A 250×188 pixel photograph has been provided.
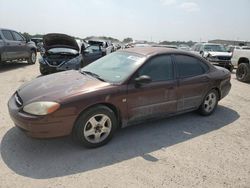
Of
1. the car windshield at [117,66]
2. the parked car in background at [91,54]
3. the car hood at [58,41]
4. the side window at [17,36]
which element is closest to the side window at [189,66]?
the car windshield at [117,66]

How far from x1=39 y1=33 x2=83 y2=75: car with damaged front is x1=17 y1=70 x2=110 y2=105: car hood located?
4.24 meters

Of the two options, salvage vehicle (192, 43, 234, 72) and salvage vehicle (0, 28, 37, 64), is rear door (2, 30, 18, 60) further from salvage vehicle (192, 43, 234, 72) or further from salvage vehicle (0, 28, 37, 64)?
salvage vehicle (192, 43, 234, 72)

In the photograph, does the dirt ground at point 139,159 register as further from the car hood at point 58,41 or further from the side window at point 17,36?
the side window at point 17,36

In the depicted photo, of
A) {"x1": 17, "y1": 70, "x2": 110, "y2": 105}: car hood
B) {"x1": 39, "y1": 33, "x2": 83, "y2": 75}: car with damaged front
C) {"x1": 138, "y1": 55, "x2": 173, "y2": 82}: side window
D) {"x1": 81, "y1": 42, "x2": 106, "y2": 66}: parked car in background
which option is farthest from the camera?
{"x1": 81, "y1": 42, "x2": 106, "y2": 66}: parked car in background

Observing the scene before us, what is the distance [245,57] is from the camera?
10422mm

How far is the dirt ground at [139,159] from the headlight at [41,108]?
0.65 meters

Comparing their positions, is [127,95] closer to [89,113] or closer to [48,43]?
[89,113]

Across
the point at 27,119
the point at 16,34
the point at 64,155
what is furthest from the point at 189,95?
the point at 16,34

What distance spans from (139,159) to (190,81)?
6.95ft

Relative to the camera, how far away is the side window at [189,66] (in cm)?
482

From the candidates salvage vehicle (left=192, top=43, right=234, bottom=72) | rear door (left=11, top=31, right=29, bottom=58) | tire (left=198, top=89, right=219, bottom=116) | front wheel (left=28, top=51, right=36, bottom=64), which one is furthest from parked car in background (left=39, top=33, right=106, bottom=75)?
salvage vehicle (left=192, top=43, right=234, bottom=72)

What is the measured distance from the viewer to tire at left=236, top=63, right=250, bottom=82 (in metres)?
10.1

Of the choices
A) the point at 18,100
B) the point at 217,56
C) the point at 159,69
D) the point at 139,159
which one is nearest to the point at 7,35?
the point at 18,100

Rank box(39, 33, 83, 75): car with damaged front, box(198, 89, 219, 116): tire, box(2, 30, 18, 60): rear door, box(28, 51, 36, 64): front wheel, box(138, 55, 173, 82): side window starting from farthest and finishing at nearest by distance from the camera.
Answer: box(28, 51, 36, 64): front wheel < box(2, 30, 18, 60): rear door < box(39, 33, 83, 75): car with damaged front < box(198, 89, 219, 116): tire < box(138, 55, 173, 82): side window
